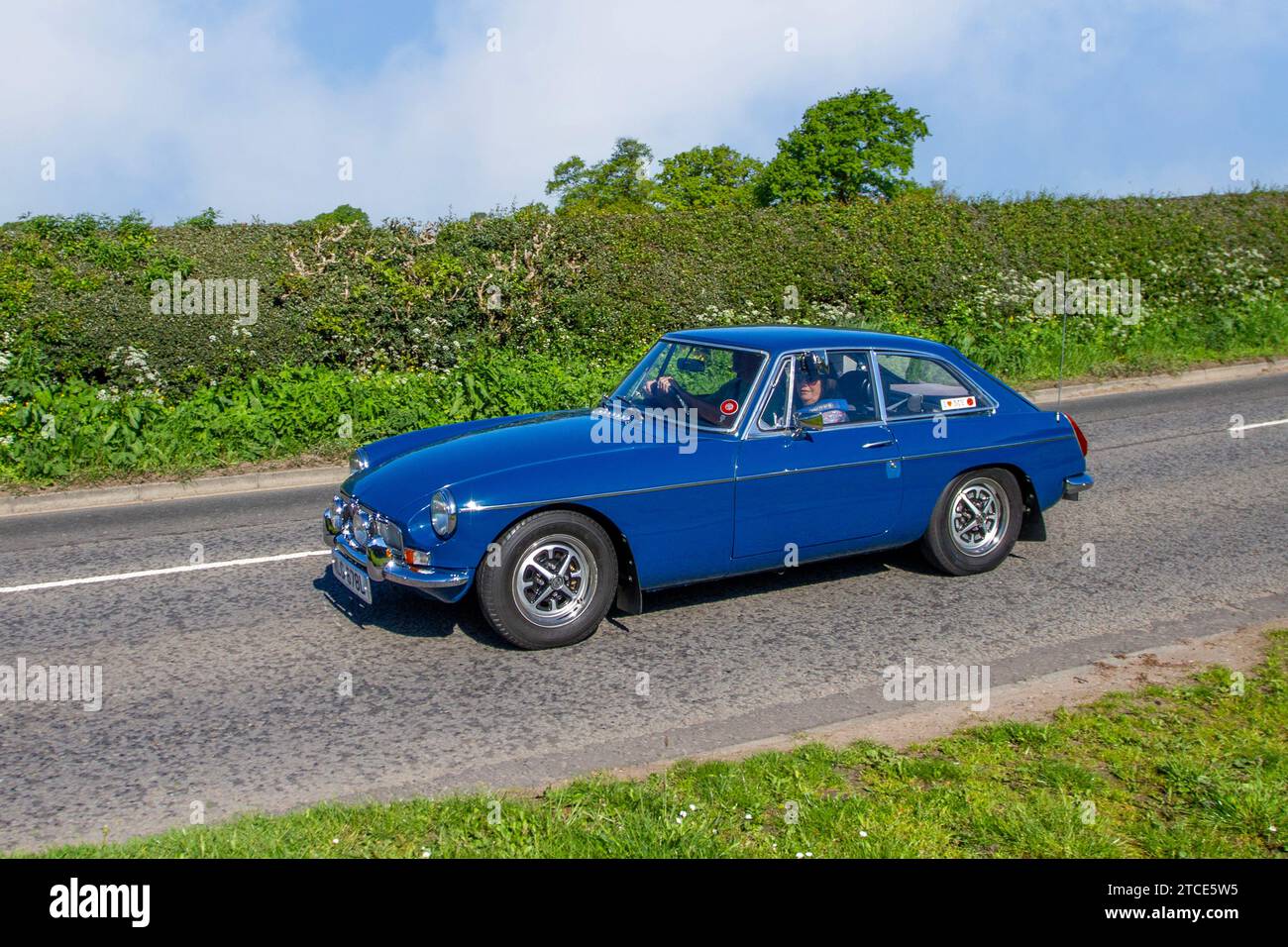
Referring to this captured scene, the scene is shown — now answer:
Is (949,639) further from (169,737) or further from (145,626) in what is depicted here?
(145,626)

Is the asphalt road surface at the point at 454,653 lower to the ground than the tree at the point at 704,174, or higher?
lower

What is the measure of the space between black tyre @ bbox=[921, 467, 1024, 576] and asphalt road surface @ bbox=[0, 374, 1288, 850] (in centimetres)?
17

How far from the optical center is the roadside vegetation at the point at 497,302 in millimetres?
12680

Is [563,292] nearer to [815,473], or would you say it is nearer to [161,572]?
[161,572]

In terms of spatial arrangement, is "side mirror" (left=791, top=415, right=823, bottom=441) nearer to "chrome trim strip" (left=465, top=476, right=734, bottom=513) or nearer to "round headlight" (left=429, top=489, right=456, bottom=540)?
"chrome trim strip" (left=465, top=476, right=734, bottom=513)

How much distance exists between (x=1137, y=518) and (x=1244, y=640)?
120 inches

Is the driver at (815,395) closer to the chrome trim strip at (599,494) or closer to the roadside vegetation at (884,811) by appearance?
the chrome trim strip at (599,494)

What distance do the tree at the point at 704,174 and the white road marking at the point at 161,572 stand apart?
40160mm

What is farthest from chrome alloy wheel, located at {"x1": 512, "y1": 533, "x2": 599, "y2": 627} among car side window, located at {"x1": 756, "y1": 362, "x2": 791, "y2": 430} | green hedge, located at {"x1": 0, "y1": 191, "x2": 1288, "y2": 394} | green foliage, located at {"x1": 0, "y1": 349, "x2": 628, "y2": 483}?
green hedge, located at {"x1": 0, "y1": 191, "x2": 1288, "y2": 394}

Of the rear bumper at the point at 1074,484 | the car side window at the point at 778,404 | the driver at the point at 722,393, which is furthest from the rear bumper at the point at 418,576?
the rear bumper at the point at 1074,484

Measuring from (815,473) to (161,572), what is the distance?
4762mm

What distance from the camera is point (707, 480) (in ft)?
21.7

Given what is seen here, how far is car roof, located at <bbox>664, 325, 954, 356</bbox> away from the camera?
7332mm
